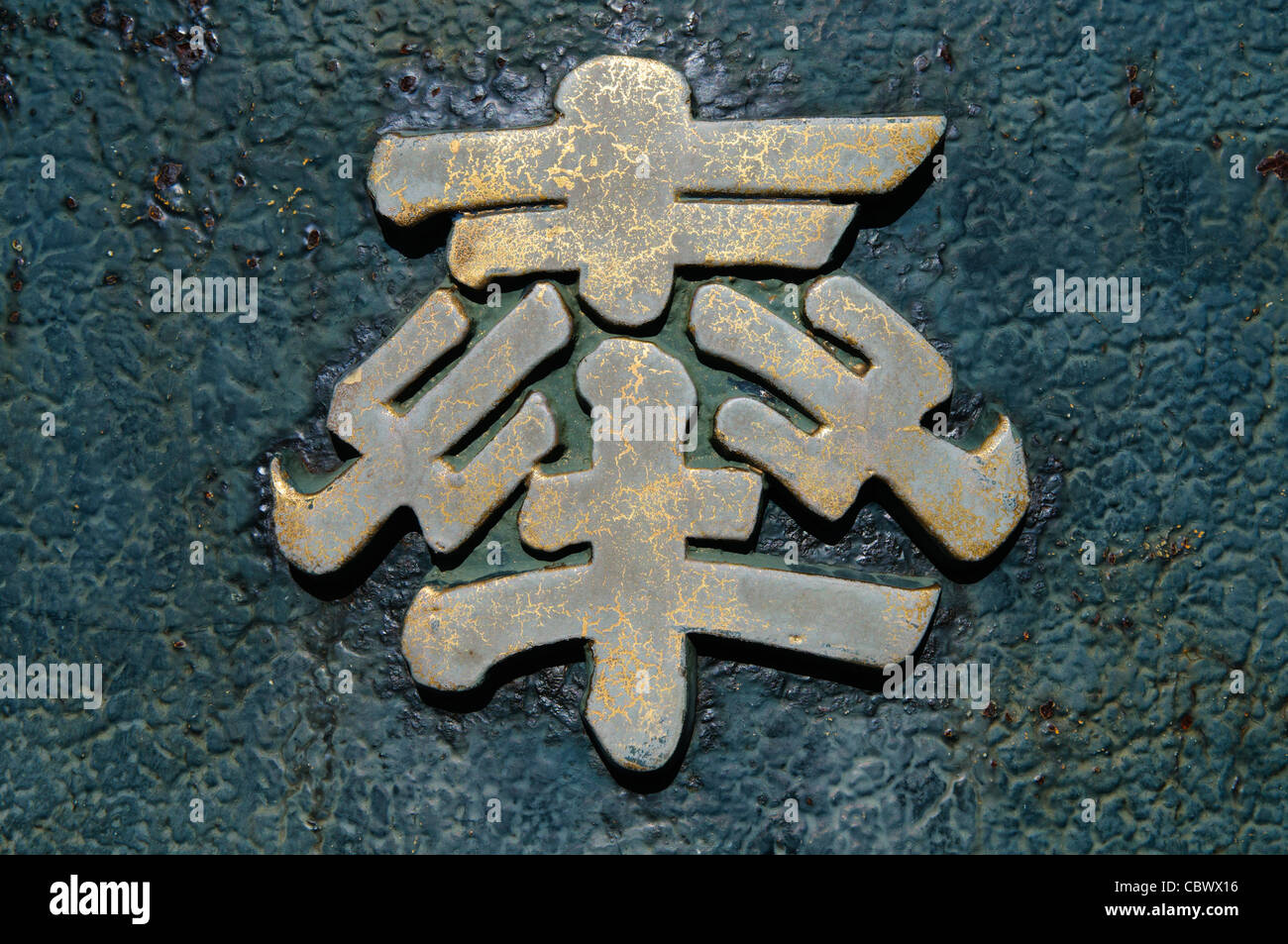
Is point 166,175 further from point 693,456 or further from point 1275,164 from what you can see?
point 1275,164

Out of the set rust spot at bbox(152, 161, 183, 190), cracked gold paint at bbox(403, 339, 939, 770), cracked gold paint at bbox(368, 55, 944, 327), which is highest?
rust spot at bbox(152, 161, 183, 190)

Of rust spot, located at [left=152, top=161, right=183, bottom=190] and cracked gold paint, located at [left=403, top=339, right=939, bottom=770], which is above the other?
rust spot, located at [left=152, top=161, right=183, bottom=190]

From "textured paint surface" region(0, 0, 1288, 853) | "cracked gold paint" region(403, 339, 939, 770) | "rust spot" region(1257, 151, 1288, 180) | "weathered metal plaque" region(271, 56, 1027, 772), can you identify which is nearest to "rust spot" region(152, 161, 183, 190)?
"textured paint surface" region(0, 0, 1288, 853)

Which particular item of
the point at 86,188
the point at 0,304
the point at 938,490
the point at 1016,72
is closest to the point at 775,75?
the point at 1016,72

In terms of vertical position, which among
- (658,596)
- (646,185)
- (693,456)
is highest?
(646,185)

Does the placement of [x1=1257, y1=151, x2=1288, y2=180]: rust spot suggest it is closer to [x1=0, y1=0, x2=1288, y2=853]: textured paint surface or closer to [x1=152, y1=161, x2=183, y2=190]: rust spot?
[x1=0, y1=0, x2=1288, y2=853]: textured paint surface

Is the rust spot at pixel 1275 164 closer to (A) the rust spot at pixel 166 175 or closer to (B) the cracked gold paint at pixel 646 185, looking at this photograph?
(B) the cracked gold paint at pixel 646 185

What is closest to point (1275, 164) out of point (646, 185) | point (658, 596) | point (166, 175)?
point (646, 185)
